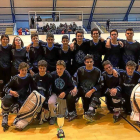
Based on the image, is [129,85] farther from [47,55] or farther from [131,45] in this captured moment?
[47,55]

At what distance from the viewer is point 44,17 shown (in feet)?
51.8

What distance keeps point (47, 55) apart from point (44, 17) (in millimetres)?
12941

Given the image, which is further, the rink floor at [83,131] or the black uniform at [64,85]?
the black uniform at [64,85]

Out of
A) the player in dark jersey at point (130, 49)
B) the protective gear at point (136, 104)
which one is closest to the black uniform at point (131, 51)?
the player in dark jersey at point (130, 49)

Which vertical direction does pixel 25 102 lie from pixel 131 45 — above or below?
below

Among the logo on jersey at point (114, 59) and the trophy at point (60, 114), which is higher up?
the logo on jersey at point (114, 59)

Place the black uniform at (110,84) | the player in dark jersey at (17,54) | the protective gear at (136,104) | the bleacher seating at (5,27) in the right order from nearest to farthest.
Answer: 1. the protective gear at (136,104)
2. the black uniform at (110,84)
3. the player in dark jersey at (17,54)
4. the bleacher seating at (5,27)

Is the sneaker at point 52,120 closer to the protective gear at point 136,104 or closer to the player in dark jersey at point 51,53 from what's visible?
the player in dark jersey at point 51,53

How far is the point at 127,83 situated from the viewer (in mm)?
3256

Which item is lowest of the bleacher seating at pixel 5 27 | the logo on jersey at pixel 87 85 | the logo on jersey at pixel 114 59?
A: the logo on jersey at pixel 87 85

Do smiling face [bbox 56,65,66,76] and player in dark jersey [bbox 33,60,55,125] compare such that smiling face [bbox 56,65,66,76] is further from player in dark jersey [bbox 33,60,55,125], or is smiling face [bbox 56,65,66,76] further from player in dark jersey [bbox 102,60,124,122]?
player in dark jersey [bbox 102,60,124,122]

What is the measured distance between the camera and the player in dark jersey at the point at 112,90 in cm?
319

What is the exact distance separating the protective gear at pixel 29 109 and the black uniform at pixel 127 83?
4.49ft

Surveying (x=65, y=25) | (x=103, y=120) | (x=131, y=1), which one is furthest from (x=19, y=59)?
(x=131, y=1)
